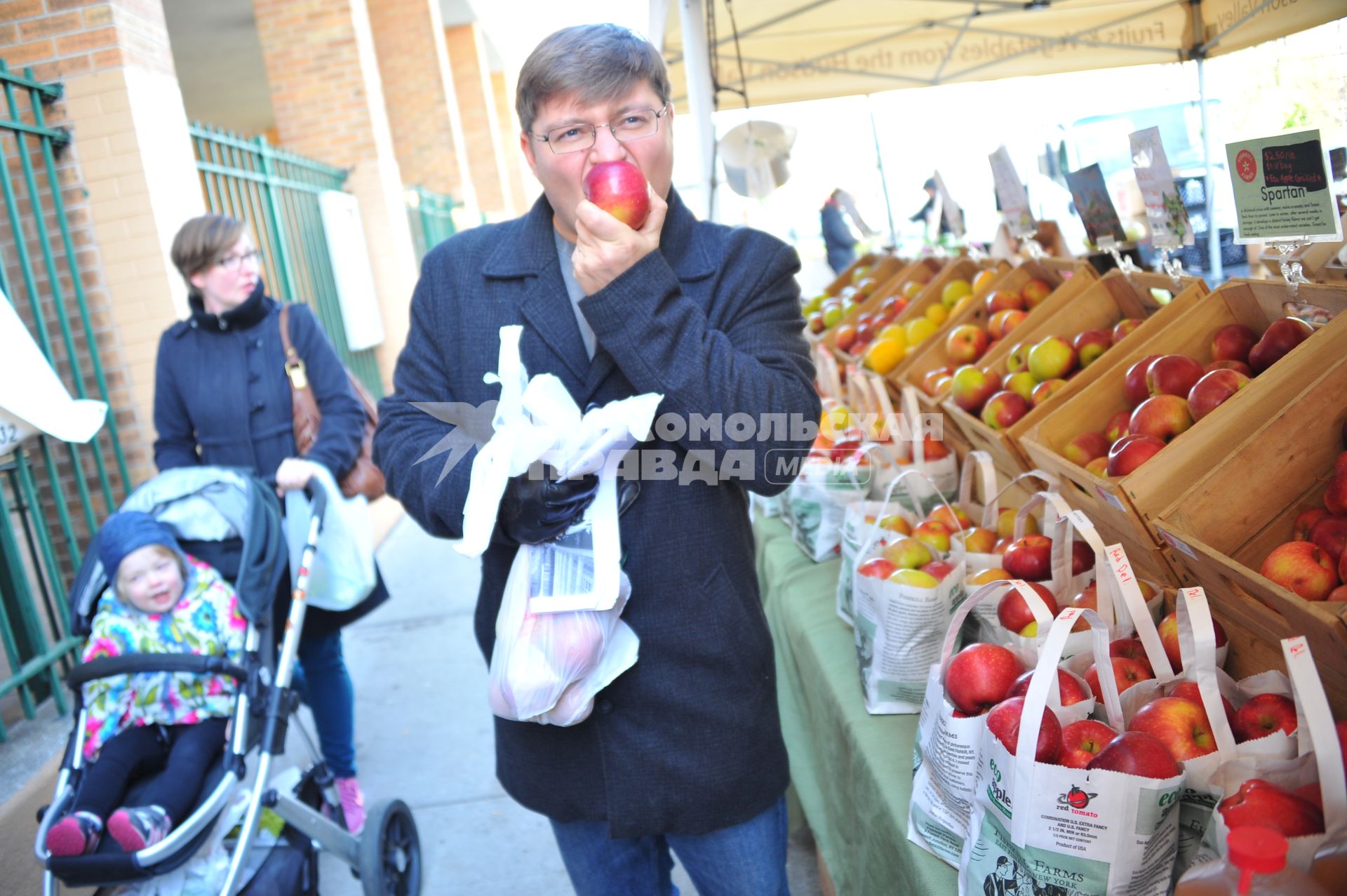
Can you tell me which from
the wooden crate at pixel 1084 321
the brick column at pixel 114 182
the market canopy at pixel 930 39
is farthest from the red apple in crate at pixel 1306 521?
the brick column at pixel 114 182

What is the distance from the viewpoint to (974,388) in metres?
2.62

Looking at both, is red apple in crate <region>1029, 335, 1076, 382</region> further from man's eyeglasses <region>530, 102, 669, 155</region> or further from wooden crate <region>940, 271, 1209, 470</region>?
man's eyeglasses <region>530, 102, 669, 155</region>

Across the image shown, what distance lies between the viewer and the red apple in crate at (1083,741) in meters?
1.23

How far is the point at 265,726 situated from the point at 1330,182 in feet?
8.28

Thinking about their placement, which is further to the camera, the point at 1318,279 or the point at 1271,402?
the point at 1318,279

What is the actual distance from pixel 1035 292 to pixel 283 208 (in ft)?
18.0

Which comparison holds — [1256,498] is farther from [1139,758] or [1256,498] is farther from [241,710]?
[241,710]

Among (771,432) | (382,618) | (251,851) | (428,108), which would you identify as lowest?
(382,618)

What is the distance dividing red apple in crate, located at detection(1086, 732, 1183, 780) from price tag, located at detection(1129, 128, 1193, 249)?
54.7 inches

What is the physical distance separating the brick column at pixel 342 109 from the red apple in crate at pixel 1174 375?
7.19 metres

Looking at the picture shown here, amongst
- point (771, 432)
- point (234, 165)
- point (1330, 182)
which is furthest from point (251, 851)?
point (234, 165)

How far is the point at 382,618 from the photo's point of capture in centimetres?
535

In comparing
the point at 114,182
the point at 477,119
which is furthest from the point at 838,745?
the point at 477,119

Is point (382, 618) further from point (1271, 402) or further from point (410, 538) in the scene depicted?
point (1271, 402)
